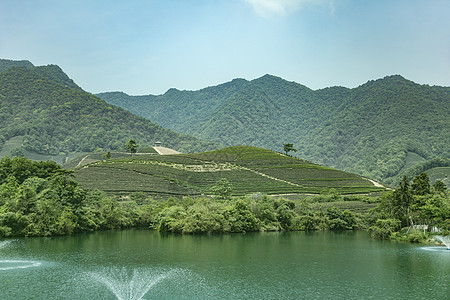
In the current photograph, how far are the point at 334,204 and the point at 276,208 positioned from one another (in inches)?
499

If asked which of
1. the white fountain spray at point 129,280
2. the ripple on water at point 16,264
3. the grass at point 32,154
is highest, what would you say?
the grass at point 32,154

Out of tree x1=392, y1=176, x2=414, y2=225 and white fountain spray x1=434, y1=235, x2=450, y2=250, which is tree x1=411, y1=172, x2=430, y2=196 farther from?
white fountain spray x1=434, y1=235, x2=450, y2=250

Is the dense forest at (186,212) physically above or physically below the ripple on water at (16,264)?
above

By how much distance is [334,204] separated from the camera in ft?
262

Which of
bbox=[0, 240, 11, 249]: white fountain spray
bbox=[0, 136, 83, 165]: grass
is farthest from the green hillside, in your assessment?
bbox=[0, 136, 83, 165]: grass

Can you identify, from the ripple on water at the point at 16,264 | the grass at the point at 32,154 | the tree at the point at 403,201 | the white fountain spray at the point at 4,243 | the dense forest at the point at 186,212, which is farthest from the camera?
the grass at the point at 32,154

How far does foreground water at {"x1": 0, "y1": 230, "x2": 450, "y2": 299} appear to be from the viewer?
2794 cm

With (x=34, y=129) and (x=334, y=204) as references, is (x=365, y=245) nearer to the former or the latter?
(x=334, y=204)

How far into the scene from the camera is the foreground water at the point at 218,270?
2794 cm

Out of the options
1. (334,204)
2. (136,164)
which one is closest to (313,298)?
(334,204)

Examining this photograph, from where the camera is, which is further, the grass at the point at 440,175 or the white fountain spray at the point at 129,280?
the grass at the point at 440,175

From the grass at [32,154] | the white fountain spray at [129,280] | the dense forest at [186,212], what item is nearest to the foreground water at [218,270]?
the white fountain spray at [129,280]

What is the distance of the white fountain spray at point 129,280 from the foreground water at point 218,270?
0.22 feet

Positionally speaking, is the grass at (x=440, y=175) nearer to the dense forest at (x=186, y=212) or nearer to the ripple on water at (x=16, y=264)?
the dense forest at (x=186, y=212)
